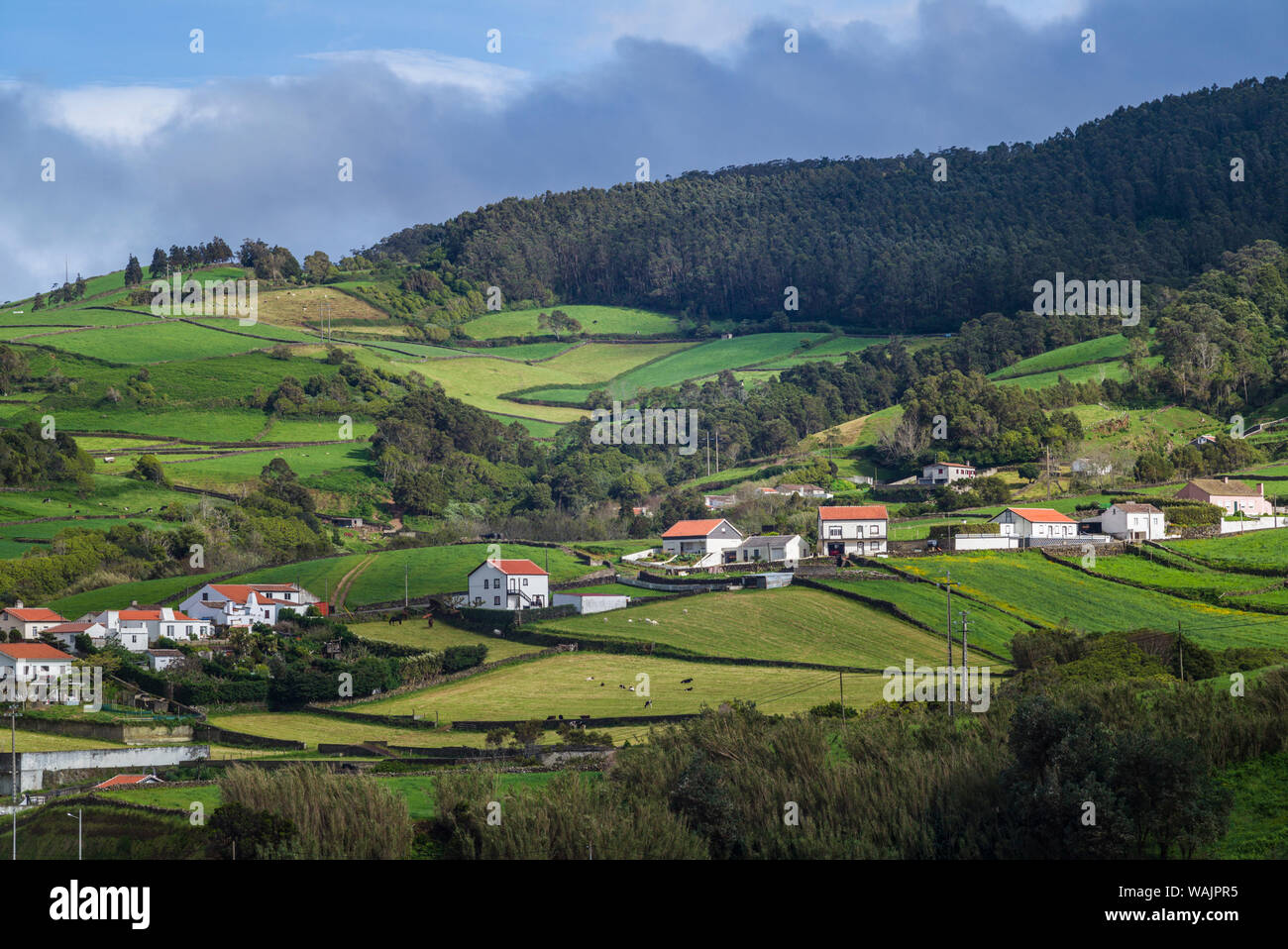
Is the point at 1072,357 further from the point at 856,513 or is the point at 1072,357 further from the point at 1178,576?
the point at 1178,576

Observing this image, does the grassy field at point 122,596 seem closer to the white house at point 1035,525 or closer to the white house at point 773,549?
the white house at point 773,549

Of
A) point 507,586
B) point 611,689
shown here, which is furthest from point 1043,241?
point 611,689

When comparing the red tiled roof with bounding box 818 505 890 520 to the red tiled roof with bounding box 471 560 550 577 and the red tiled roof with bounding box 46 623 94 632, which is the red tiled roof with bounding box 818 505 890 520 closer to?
the red tiled roof with bounding box 471 560 550 577

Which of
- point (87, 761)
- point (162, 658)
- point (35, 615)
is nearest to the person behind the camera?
point (87, 761)

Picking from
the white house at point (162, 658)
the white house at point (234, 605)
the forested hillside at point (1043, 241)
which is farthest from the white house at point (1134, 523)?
the forested hillside at point (1043, 241)

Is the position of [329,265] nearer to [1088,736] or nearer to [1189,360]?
[1189,360]

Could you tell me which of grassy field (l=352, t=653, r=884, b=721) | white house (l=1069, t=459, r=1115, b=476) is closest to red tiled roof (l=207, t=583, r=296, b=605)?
grassy field (l=352, t=653, r=884, b=721)
